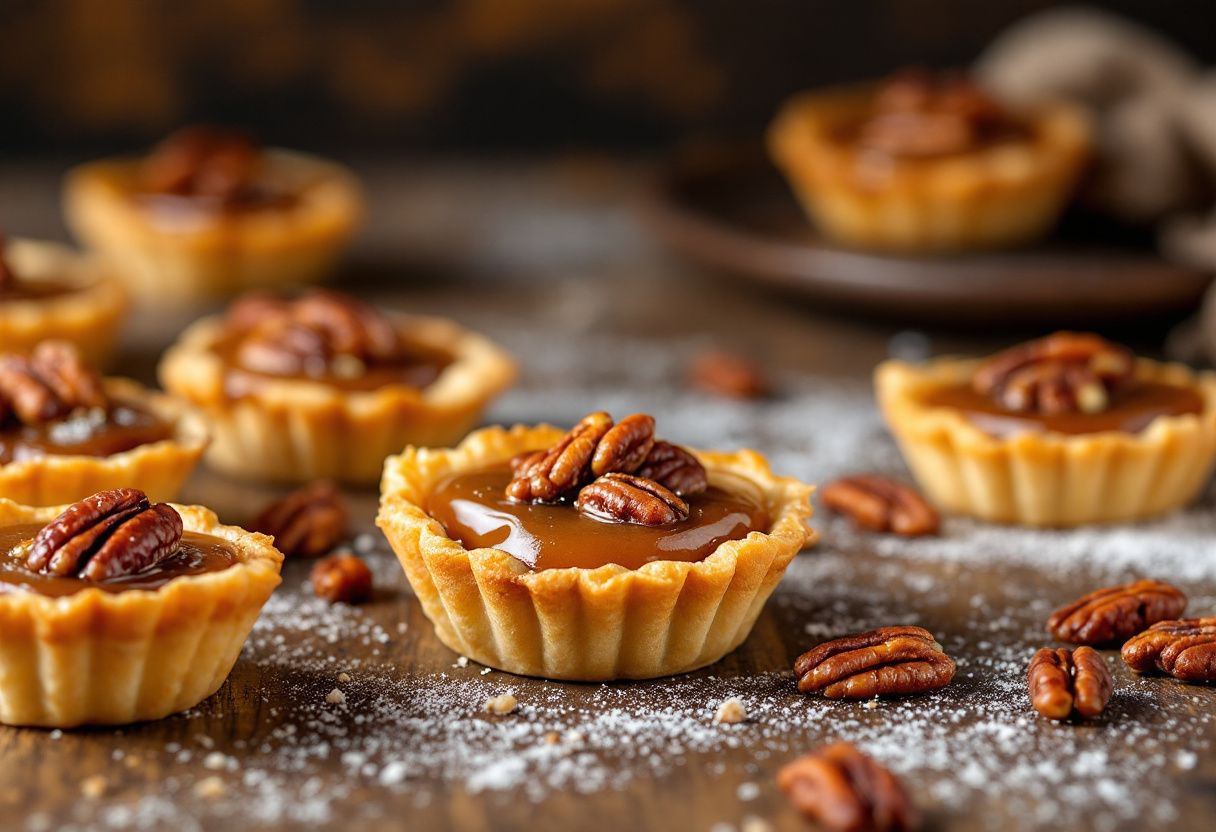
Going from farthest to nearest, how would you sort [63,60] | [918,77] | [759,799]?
[63,60] < [918,77] < [759,799]

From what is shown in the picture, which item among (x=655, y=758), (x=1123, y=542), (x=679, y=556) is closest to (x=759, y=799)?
(x=655, y=758)

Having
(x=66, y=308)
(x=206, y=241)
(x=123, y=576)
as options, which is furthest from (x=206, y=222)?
(x=123, y=576)

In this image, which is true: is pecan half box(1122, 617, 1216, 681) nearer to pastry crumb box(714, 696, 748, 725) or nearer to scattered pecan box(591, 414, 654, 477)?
pastry crumb box(714, 696, 748, 725)

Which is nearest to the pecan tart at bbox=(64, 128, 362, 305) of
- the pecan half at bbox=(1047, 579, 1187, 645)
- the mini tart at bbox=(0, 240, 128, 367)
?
the mini tart at bbox=(0, 240, 128, 367)

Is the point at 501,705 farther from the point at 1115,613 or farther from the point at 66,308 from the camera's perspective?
the point at 66,308

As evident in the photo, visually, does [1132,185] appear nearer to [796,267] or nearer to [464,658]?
[796,267]

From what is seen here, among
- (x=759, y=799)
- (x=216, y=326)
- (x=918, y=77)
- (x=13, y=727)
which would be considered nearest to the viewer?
(x=759, y=799)
